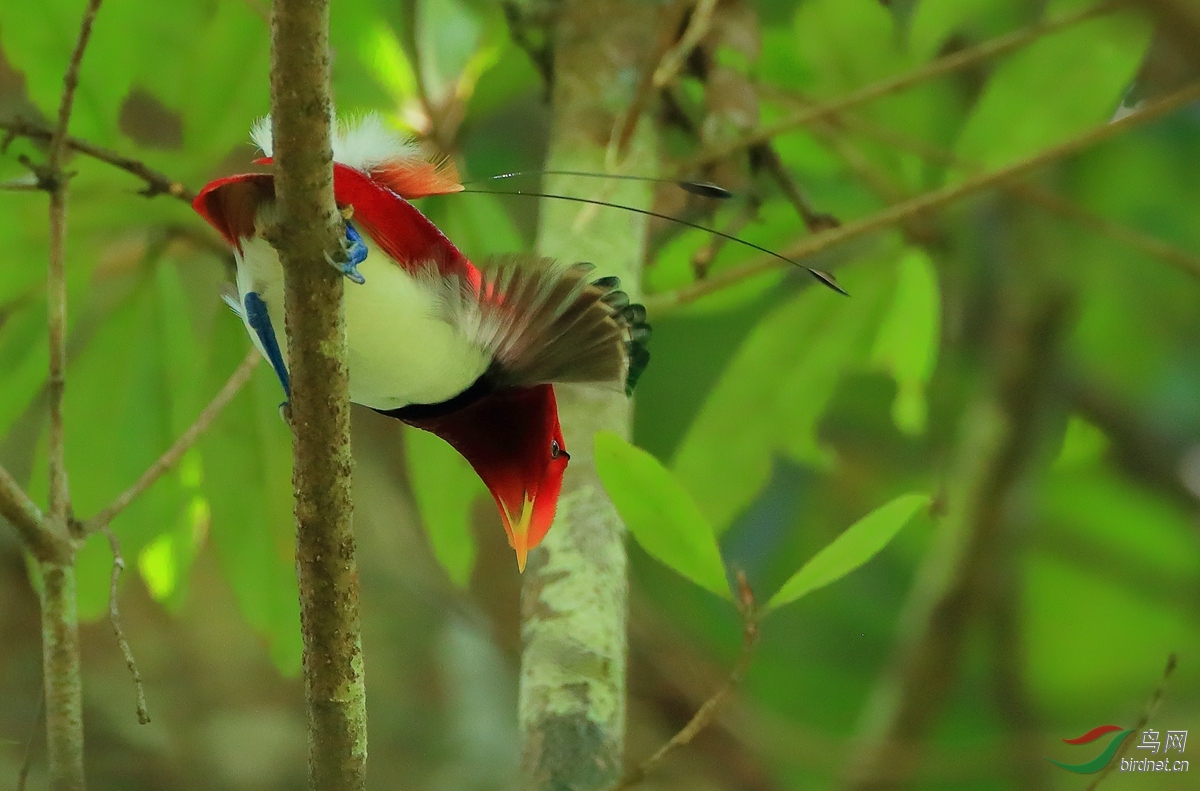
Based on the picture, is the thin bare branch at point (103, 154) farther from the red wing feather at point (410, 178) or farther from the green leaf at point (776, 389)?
the green leaf at point (776, 389)

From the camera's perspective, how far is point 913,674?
1690 millimetres

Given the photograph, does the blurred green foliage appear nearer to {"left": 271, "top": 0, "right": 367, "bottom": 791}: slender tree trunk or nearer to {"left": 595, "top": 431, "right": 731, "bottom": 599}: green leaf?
{"left": 595, "top": 431, "right": 731, "bottom": 599}: green leaf

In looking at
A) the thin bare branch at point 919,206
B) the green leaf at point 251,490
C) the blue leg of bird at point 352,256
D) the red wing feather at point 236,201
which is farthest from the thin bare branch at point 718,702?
the green leaf at point 251,490

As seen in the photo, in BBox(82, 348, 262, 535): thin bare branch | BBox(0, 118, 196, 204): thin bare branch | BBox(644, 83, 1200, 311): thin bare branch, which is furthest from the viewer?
BBox(644, 83, 1200, 311): thin bare branch

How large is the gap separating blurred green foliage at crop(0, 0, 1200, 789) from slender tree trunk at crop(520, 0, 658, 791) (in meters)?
0.07

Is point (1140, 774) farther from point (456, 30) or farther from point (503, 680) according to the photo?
point (456, 30)

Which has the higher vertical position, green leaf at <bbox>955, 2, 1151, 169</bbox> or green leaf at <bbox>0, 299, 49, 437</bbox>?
green leaf at <bbox>955, 2, 1151, 169</bbox>

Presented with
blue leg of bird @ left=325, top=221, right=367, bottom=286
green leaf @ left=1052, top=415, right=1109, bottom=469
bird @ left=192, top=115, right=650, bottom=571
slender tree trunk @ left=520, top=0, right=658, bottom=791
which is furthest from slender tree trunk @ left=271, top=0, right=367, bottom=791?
green leaf @ left=1052, top=415, right=1109, bottom=469

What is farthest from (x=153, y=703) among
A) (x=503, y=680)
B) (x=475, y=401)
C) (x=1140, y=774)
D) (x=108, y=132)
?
(x=1140, y=774)

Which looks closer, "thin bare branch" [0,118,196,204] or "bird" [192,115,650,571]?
"bird" [192,115,650,571]

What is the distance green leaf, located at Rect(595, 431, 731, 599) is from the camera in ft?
2.91

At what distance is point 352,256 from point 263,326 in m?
0.22

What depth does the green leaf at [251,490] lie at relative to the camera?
156 centimetres

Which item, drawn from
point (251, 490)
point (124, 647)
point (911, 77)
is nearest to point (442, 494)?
point (251, 490)
